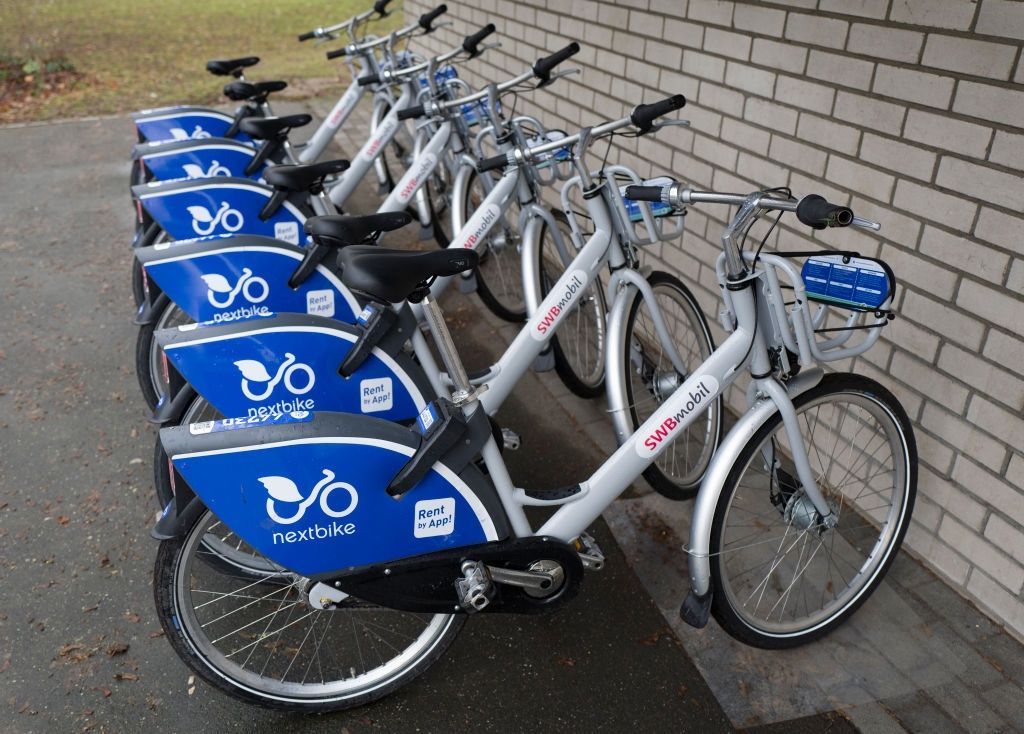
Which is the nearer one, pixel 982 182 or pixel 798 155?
pixel 982 182

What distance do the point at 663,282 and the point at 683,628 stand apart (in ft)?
4.07

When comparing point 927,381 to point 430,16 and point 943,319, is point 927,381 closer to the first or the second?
point 943,319

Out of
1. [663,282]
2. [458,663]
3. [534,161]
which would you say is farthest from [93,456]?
[663,282]

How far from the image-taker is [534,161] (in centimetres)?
350

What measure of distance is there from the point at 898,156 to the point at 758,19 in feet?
2.81

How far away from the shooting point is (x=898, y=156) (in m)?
2.66

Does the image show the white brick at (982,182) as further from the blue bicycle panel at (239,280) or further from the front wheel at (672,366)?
the blue bicycle panel at (239,280)

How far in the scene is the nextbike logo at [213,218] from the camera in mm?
3705

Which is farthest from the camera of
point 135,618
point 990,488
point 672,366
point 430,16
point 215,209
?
point 430,16

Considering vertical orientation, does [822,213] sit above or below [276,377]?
above

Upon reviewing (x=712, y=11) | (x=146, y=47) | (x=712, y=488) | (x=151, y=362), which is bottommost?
(x=146, y=47)

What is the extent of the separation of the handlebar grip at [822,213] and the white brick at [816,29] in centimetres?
118

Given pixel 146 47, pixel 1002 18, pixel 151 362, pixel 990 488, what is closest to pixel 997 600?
pixel 990 488

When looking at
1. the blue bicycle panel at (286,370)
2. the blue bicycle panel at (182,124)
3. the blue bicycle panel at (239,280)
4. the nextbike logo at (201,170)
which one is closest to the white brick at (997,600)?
A: the blue bicycle panel at (286,370)
